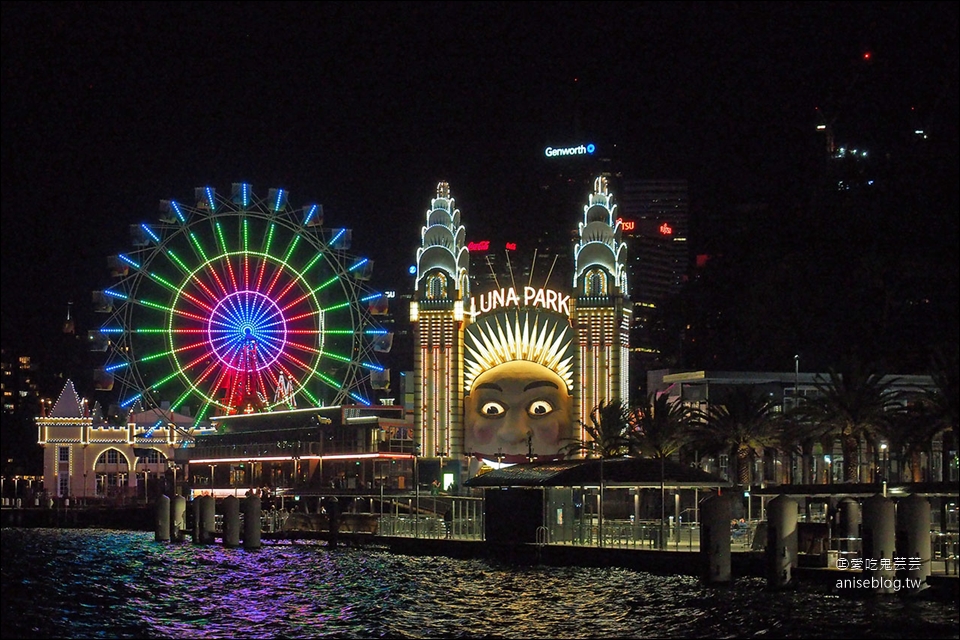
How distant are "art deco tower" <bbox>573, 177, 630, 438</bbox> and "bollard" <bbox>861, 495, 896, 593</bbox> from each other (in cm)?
5478

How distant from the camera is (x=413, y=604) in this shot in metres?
58.3

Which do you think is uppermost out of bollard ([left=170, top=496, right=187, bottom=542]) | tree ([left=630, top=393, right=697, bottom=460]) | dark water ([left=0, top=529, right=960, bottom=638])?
tree ([left=630, top=393, right=697, bottom=460])

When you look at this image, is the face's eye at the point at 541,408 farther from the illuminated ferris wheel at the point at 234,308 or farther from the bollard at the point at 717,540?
the bollard at the point at 717,540

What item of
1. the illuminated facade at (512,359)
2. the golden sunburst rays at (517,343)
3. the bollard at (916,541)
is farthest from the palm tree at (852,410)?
the golden sunburst rays at (517,343)

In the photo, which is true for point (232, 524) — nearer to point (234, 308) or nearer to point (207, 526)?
point (207, 526)

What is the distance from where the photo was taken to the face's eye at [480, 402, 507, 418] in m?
110

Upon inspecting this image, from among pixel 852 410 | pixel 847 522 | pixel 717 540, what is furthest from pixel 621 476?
pixel 852 410

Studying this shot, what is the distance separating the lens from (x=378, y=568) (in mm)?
74688

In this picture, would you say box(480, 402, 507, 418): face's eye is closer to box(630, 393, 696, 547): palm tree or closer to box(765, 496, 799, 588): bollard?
box(630, 393, 696, 547): palm tree

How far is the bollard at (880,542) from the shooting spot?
51906 millimetres

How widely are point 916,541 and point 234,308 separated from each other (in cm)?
6452

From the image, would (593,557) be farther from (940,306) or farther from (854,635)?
(940,306)

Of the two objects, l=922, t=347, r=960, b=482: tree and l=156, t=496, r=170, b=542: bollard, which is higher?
l=922, t=347, r=960, b=482: tree

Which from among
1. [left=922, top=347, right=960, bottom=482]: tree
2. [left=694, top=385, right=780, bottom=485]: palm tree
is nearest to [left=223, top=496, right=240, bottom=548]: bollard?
[left=694, top=385, right=780, bottom=485]: palm tree
